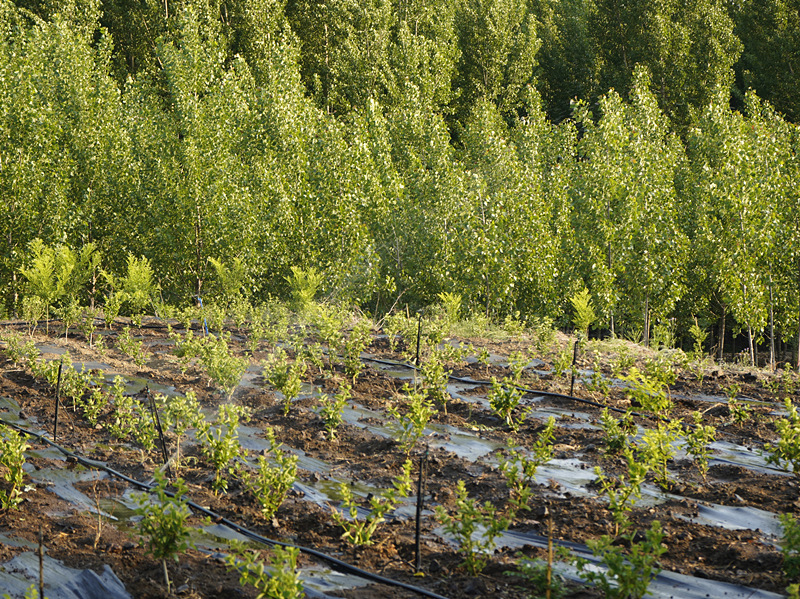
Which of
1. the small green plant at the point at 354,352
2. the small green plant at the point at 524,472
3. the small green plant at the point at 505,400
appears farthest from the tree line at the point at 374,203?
the small green plant at the point at 524,472

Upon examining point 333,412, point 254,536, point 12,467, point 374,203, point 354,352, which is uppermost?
point 374,203

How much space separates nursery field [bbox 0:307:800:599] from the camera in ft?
10.1

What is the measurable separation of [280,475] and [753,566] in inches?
96.3

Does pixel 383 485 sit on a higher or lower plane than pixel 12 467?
lower

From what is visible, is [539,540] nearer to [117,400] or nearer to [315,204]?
[117,400]

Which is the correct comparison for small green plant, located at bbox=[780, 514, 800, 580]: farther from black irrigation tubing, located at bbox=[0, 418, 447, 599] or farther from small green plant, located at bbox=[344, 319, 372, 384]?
small green plant, located at bbox=[344, 319, 372, 384]

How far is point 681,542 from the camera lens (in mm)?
3568

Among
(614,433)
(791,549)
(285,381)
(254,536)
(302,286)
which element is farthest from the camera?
(302,286)

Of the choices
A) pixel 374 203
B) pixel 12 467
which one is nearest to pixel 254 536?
pixel 12 467

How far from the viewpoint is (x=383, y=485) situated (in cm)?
441

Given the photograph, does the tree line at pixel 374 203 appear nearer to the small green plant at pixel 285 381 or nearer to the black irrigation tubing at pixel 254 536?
the small green plant at pixel 285 381

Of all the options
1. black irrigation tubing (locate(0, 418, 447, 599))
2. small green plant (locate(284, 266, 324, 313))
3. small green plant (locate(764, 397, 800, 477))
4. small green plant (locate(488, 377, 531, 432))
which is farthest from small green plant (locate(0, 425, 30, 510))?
small green plant (locate(284, 266, 324, 313))

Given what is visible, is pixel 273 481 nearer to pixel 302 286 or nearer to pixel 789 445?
pixel 789 445

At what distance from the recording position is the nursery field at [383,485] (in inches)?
121
